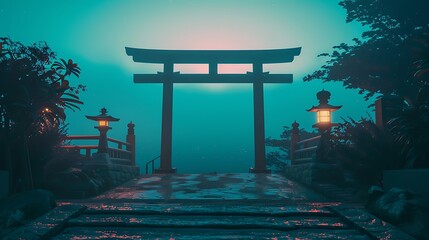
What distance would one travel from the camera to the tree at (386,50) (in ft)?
44.7

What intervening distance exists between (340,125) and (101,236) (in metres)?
5.86

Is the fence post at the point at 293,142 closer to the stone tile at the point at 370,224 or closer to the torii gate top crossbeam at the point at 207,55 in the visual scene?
the torii gate top crossbeam at the point at 207,55

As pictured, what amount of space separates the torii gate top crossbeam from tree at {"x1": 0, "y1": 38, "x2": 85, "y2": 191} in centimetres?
886

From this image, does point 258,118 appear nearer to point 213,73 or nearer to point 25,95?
point 213,73

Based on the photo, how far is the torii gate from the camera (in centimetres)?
1532

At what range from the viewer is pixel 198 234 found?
4.42 m

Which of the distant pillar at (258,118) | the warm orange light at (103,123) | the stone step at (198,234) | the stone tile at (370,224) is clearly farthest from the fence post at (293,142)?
the stone step at (198,234)

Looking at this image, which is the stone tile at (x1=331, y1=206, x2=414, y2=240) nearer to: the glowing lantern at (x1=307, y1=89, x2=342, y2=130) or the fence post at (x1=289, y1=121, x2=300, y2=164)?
the glowing lantern at (x1=307, y1=89, x2=342, y2=130)

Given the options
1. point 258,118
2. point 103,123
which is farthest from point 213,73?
point 103,123

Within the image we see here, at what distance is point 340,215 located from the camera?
5086mm

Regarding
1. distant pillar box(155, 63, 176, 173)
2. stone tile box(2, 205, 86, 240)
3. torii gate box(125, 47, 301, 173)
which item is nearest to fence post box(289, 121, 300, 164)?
torii gate box(125, 47, 301, 173)

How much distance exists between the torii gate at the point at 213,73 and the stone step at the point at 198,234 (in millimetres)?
10632

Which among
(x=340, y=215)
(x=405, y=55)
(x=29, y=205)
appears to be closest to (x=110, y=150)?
(x=29, y=205)

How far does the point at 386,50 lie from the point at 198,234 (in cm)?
1235
